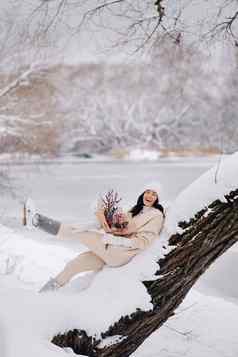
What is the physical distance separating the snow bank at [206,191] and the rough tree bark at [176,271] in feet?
0.10

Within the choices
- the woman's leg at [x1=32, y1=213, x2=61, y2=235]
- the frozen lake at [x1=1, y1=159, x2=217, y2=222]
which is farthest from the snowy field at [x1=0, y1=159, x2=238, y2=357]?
the frozen lake at [x1=1, y1=159, x2=217, y2=222]

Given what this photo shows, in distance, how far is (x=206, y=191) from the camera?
296 cm

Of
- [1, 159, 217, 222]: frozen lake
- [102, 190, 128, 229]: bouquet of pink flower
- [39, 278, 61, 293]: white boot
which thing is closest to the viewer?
[102, 190, 128, 229]: bouquet of pink flower

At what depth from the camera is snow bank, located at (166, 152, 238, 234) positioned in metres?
2.94

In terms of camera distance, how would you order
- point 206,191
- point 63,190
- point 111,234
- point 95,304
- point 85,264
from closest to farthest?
point 206,191 → point 95,304 → point 111,234 → point 85,264 → point 63,190

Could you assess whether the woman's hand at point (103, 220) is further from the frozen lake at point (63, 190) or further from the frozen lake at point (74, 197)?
the frozen lake at point (63, 190)

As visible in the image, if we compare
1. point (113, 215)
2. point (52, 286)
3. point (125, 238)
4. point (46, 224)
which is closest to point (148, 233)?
point (125, 238)

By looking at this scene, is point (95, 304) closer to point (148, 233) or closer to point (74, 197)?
point (148, 233)

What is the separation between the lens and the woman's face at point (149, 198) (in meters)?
3.29

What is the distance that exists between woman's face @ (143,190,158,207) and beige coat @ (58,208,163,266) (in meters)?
0.08

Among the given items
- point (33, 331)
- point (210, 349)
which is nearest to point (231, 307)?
point (210, 349)

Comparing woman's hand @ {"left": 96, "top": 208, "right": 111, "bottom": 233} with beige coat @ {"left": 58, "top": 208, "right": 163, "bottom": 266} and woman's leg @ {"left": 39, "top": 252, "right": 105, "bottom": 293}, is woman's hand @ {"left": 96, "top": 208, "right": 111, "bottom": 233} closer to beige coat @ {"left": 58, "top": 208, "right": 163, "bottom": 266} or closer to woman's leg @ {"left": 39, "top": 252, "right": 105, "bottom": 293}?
beige coat @ {"left": 58, "top": 208, "right": 163, "bottom": 266}

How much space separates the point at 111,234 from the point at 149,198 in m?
0.29

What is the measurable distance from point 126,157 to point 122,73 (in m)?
6.78
